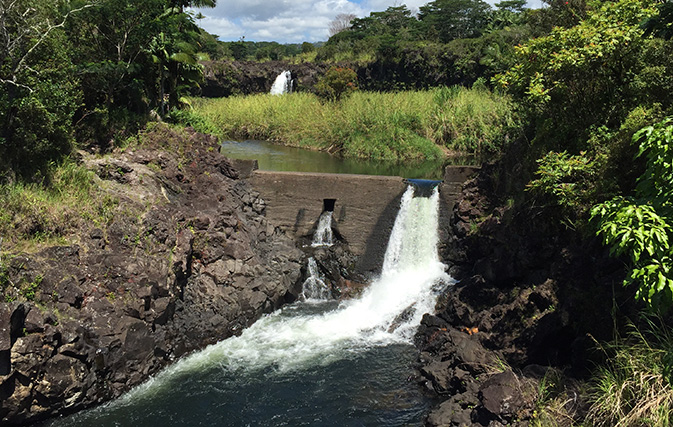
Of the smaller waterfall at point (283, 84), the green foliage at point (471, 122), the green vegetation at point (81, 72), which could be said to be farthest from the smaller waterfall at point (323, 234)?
the smaller waterfall at point (283, 84)

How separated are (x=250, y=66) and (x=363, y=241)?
105 feet

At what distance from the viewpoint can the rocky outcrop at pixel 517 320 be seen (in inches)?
321

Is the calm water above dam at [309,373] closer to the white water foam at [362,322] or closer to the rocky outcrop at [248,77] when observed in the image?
the white water foam at [362,322]

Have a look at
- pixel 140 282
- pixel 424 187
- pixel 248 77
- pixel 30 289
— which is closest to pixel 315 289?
pixel 424 187

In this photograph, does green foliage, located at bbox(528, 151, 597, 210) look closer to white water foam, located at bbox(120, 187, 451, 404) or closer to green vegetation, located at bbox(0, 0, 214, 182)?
white water foam, located at bbox(120, 187, 451, 404)

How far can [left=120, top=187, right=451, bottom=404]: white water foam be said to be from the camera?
10.7 meters

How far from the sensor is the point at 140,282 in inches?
421

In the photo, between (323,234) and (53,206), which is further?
(323,234)

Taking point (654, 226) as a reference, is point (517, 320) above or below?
below

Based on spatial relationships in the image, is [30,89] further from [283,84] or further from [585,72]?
[283,84]

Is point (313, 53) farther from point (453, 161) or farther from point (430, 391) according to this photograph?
point (430, 391)

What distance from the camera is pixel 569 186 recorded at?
979cm

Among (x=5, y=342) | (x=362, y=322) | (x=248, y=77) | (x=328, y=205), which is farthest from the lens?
(x=248, y=77)

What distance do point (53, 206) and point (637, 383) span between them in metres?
11.1
